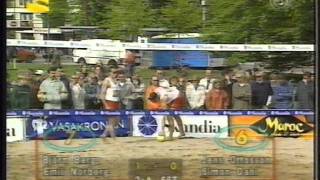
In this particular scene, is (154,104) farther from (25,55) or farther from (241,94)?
(25,55)

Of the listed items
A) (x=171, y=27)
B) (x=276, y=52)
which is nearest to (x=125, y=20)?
(x=171, y=27)

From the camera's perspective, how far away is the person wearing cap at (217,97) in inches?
131

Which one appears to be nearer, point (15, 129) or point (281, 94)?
point (15, 129)

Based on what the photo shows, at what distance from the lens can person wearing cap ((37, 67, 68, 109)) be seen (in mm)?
3305

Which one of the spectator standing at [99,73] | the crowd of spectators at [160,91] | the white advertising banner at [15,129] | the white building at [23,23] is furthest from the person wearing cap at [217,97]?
the white advertising banner at [15,129]

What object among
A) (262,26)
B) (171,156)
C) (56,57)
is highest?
(262,26)

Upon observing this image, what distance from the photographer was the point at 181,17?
3305mm

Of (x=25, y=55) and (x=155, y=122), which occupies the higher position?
(x=25, y=55)

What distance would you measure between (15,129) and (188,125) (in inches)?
31.4

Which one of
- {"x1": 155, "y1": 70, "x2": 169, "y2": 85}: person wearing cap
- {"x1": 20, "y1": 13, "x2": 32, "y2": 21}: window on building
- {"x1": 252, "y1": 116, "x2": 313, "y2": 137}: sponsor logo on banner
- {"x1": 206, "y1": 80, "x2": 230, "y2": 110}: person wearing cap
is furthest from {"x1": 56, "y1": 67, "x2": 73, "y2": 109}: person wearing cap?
{"x1": 252, "y1": 116, "x2": 313, "y2": 137}: sponsor logo on banner

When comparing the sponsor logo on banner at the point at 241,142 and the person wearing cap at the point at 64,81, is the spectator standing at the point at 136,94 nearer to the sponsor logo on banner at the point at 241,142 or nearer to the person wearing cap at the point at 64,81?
the person wearing cap at the point at 64,81

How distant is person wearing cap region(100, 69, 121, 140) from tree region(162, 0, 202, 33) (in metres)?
0.34

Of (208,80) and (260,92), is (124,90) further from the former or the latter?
(260,92)

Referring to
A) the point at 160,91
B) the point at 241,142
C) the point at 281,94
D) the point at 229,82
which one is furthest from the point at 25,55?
the point at 281,94
